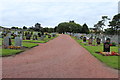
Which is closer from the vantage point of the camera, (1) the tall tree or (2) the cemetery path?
(2) the cemetery path

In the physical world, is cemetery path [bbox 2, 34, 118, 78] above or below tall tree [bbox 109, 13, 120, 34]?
below

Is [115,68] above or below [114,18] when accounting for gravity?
below

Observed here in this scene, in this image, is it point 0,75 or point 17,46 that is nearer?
point 0,75

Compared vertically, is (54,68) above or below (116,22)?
below

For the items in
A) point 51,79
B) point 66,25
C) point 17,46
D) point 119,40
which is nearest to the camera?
point 51,79

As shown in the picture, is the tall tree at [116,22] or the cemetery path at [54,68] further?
the tall tree at [116,22]

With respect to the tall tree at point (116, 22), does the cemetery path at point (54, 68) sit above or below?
below

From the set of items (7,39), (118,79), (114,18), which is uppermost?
(114,18)

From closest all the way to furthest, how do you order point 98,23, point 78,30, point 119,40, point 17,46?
point 17,46, point 119,40, point 98,23, point 78,30

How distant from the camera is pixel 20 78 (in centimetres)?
592

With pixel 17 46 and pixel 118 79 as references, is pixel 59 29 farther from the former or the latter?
pixel 118 79

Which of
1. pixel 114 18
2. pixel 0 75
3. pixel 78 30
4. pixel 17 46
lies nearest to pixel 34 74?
pixel 0 75

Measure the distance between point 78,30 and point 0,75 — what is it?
345 ft

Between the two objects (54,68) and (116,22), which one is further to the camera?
(116,22)
